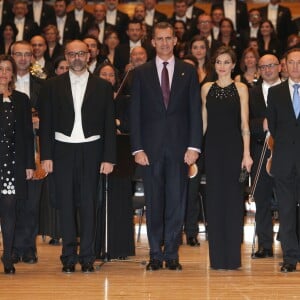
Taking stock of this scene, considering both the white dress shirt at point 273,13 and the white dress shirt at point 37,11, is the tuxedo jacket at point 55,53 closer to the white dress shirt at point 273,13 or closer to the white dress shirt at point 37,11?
the white dress shirt at point 37,11

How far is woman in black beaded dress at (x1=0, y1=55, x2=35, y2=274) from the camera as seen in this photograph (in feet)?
22.8

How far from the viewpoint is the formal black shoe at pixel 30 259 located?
7648 mm

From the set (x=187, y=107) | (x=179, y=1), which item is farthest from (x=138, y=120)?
(x=179, y=1)

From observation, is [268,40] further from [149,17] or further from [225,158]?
[225,158]

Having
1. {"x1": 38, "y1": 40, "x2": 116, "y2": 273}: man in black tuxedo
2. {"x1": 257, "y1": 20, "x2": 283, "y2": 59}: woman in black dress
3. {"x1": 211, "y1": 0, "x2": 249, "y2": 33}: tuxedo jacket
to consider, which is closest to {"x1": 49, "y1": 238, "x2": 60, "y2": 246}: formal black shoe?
{"x1": 38, "y1": 40, "x2": 116, "y2": 273}: man in black tuxedo

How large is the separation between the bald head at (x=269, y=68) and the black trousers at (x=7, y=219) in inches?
102

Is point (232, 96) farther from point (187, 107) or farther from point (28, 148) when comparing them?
point (28, 148)

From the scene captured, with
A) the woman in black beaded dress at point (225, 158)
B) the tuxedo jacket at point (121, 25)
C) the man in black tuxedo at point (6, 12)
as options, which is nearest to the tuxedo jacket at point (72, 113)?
the woman in black beaded dress at point (225, 158)

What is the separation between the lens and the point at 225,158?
24.0 ft

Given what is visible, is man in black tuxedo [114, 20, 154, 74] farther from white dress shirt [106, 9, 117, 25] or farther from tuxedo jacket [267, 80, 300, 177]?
tuxedo jacket [267, 80, 300, 177]

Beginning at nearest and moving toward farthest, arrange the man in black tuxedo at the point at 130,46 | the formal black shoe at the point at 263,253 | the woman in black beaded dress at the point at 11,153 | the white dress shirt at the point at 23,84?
the woman in black beaded dress at the point at 11,153, the white dress shirt at the point at 23,84, the formal black shoe at the point at 263,253, the man in black tuxedo at the point at 130,46

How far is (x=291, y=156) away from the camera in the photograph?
7.14 m

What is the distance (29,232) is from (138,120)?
1381 mm

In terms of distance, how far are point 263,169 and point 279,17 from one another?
722 centimetres
